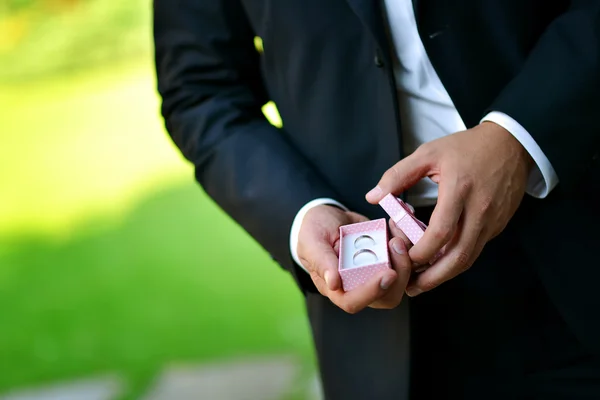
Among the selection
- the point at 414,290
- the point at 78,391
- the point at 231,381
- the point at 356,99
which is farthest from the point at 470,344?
the point at 78,391

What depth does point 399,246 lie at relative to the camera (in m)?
0.82

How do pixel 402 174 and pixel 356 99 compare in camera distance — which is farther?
pixel 356 99

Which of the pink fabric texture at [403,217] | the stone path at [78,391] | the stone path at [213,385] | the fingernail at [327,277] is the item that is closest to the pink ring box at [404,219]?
the pink fabric texture at [403,217]

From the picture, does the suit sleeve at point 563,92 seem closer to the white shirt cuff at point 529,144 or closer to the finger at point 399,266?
the white shirt cuff at point 529,144

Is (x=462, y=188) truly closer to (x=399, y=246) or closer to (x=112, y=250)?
(x=399, y=246)

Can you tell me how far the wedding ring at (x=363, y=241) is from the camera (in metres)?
0.85

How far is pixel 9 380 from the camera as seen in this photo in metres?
2.45

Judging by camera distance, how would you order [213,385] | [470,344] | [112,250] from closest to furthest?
[470,344]
[213,385]
[112,250]

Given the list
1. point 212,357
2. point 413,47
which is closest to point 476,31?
point 413,47

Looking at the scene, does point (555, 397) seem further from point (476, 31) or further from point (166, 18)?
point (166, 18)

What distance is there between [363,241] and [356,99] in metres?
0.22

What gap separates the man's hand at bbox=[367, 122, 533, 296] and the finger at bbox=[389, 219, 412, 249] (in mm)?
32

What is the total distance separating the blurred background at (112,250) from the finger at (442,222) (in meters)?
1.54

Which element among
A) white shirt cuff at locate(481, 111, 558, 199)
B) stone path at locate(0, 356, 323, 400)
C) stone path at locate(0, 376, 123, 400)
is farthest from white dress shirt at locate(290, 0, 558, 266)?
stone path at locate(0, 376, 123, 400)
